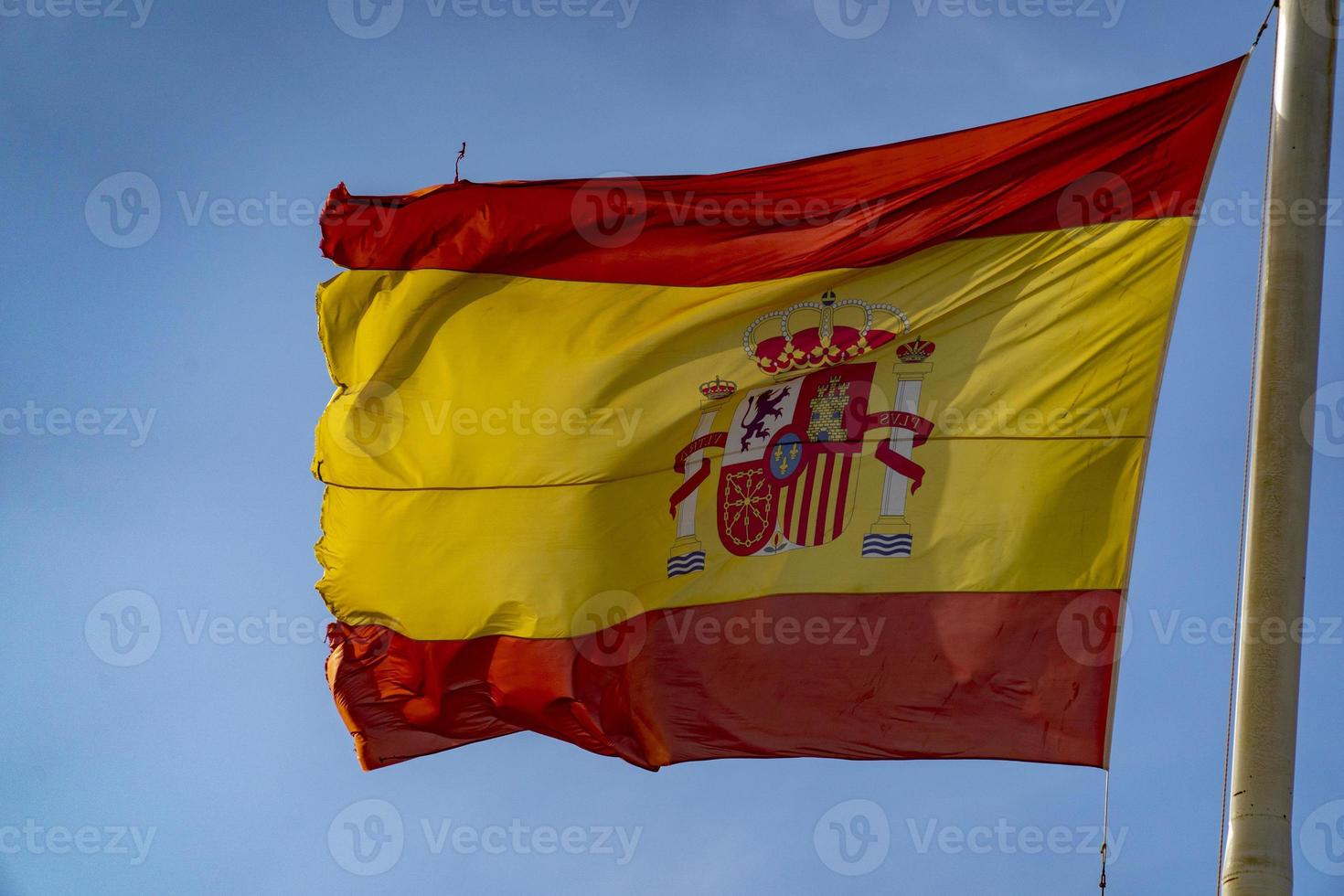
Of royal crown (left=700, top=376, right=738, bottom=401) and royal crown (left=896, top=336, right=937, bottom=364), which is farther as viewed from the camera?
royal crown (left=700, top=376, right=738, bottom=401)

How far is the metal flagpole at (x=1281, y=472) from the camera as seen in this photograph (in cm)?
1000

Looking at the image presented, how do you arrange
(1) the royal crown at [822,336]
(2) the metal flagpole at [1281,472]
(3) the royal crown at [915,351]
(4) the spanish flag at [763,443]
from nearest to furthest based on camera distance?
(2) the metal flagpole at [1281,472] → (4) the spanish flag at [763,443] → (3) the royal crown at [915,351] → (1) the royal crown at [822,336]

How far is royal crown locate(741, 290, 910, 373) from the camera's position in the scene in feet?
43.5

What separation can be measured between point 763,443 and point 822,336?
93cm

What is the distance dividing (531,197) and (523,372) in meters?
1.45

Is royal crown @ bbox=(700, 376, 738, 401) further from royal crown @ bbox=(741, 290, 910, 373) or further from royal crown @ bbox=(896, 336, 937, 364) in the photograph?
royal crown @ bbox=(896, 336, 937, 364)

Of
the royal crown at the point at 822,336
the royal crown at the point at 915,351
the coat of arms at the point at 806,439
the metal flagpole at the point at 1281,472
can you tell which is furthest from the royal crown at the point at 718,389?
the metal flagpole at the point at 1281,472

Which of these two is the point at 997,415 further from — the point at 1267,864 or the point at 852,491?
the point at 1267,864

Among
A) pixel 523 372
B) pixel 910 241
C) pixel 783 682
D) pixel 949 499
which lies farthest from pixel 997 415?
pixel 523 372

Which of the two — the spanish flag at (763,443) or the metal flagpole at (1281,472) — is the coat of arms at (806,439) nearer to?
the spanish flag at (763,443)

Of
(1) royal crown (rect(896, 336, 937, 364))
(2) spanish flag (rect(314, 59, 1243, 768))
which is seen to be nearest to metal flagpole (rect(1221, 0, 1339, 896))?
(2) spanish flag (rect(314, 59, 1243, 768))

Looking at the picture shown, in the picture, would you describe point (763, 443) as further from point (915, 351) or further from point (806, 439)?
point (915, 351)

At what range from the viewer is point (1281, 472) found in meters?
10.3

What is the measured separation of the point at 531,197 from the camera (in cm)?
1439
